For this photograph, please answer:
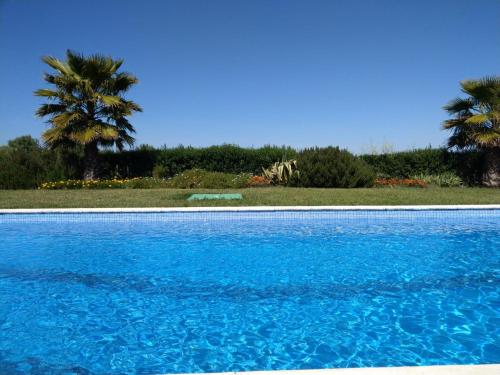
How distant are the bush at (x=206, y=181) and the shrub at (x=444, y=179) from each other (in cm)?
860

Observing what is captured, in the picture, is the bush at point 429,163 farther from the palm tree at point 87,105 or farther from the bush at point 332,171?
the palm tree at point 87,105

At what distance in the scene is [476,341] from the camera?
3.15 m

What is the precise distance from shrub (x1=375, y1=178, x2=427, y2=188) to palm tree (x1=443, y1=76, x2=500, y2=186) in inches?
99.5

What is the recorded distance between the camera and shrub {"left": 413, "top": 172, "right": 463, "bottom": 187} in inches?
671

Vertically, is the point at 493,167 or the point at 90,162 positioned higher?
the point at 90,162

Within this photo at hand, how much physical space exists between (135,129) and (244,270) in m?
14.7

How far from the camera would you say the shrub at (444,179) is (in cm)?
1703

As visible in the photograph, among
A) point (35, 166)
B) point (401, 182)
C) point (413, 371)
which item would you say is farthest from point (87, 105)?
point (413, 371)

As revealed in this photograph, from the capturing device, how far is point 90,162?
17.6m

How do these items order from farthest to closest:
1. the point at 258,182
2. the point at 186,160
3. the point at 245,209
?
the point at 186,160 < the point at 258,182 < the point at 245,209

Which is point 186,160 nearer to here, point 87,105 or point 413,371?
point 87,105

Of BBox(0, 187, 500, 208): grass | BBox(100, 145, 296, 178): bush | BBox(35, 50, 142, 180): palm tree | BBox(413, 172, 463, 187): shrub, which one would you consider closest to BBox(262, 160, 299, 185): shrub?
BBox(100, 145, 296, 178): bush

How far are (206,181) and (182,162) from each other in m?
3.37

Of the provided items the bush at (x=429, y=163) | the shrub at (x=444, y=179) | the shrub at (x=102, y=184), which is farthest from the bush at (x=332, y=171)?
the shrub at (x=102, y=184)
